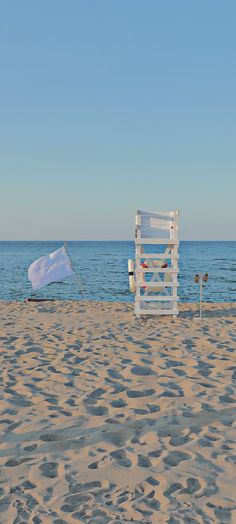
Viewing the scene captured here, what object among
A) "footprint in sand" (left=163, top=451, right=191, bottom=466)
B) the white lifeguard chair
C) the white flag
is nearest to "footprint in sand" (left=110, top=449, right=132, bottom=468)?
"footprint in sand" (left=163, top=451, right=191, bottom=466)

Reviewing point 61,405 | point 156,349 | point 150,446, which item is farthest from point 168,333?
point 150,446

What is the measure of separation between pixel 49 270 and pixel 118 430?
1069cm

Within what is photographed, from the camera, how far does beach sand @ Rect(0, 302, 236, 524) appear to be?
10.9 feet

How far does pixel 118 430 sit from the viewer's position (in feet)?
15.0

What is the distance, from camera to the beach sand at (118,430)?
332cm

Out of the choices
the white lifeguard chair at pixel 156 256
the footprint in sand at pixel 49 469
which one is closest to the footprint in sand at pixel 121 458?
the footprint in sand at pixel 49 469

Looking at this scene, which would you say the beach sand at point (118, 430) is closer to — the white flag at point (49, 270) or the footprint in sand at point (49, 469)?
the footprint in sand at point (49, 469)

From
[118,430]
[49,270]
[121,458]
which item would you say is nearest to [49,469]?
[121,458]

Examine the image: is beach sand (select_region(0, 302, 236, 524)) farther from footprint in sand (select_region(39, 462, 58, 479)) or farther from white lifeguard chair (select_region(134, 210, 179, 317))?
white lifeguard chair (select_region(134, 210, 179, 317))

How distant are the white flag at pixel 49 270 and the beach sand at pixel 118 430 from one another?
5.66m

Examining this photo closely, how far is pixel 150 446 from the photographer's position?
167 inches

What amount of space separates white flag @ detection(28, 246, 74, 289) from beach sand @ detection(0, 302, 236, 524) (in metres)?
5.66

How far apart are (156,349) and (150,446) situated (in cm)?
387

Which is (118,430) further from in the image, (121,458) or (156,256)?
(156,256)
